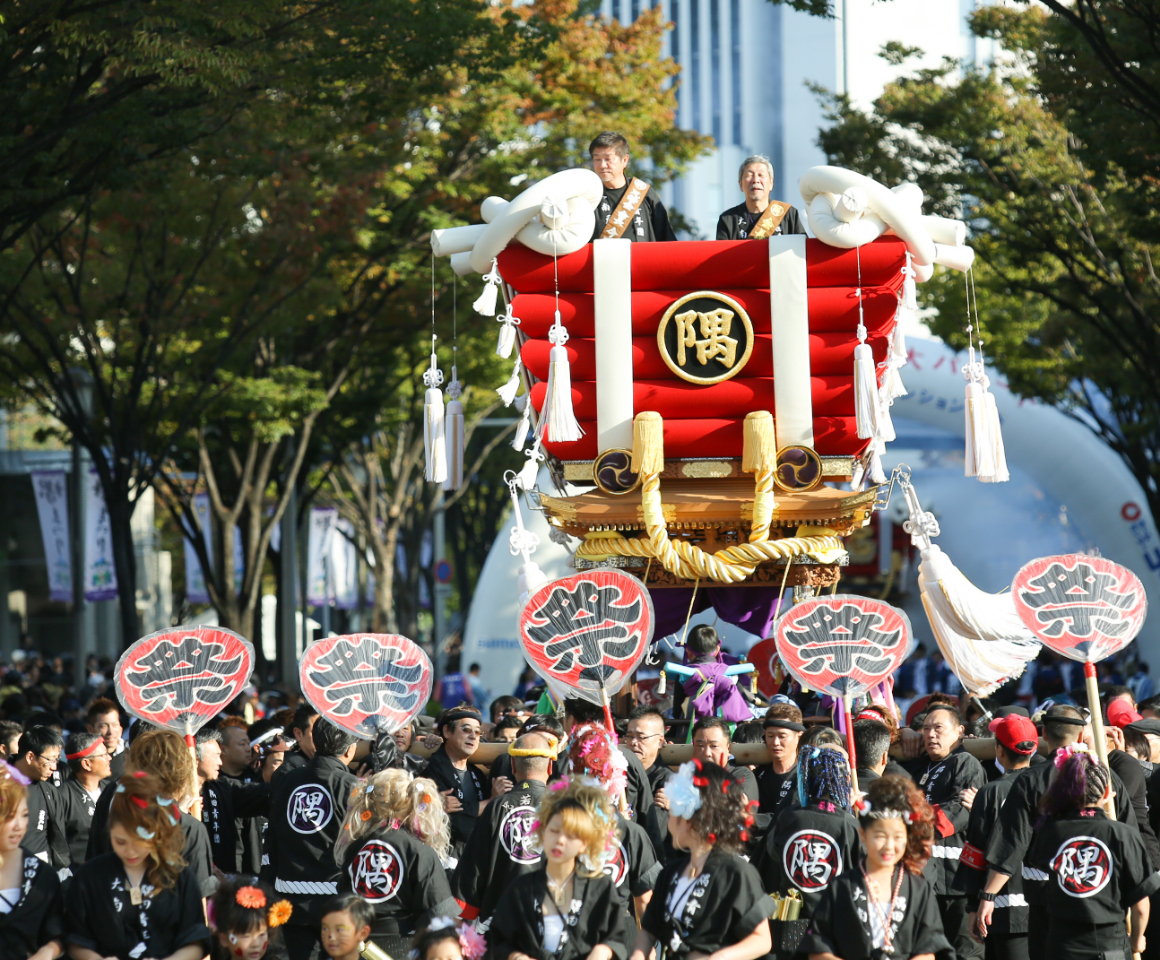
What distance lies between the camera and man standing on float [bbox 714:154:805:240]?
A: 910 centimetres

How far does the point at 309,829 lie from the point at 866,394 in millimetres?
3925

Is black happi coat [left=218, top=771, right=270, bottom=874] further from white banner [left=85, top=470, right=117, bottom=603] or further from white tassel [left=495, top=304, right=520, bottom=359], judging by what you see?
white banner [left=85, top=470, right=117, bottom=603]

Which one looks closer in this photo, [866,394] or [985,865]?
[985,865]

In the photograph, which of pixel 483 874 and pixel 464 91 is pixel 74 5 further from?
pixel 464 91

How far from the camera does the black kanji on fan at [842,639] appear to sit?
7148 millimetres

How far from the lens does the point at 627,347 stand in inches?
344

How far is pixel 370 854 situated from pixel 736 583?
161 inches

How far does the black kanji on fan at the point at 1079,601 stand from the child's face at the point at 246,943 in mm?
4003

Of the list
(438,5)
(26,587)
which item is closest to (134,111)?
(438,5)

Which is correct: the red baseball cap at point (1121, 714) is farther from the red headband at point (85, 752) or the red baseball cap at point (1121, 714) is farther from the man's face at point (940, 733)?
the red headband at point (85, 752)

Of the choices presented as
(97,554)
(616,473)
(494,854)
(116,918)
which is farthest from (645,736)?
(97,554)

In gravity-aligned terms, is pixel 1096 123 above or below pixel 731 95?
below

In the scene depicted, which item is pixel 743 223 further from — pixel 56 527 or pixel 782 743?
pixel 56 527

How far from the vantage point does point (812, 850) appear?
17.7 feet
